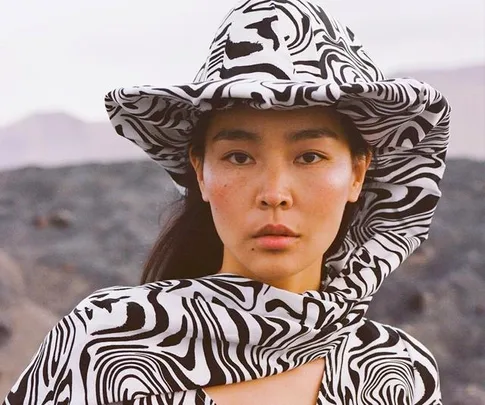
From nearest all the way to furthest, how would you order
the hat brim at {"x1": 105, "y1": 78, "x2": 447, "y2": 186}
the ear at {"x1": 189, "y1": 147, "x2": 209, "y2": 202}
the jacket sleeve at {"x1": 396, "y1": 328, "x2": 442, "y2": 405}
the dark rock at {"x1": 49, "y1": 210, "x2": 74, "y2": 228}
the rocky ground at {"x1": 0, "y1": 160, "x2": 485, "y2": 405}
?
1. the hat brim at {"x1": 105, "y1": 78, "x2": 447, "y2": 186}
2. the ear at {"x1": 189, "y1": 147, "x2": 209, "y2": 202}
3. the jacket sleeve at {"x1": 396, "y1": 328, "x2": 442, "y2": 405}
4. the rocky ground at {"x1": 0, "y1": 160, "x2": 485, "y2": 405}
5. the dark rock at {"x1": 49, "y1": 210, "x2": 74, "y2": 228}

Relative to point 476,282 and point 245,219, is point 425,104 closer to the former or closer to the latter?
point 245,219

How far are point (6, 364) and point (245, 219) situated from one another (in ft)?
14.9

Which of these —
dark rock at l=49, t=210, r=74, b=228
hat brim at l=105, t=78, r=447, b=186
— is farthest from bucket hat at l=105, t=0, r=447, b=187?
dark rock at l=49, t=210, r=74, b=228

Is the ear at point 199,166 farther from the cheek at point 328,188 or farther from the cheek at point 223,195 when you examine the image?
the cheek at point 328,188

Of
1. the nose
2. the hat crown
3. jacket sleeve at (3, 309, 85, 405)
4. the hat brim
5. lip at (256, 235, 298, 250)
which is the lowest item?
jacket sleeve at (3, 309, 85, 405)

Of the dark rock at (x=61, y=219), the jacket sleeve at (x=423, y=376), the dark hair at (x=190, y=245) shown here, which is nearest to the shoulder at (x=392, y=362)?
the jacket sleeve at (x=423, y=376)

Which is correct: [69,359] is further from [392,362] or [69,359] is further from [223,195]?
[392,362]

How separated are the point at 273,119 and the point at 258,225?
172mm

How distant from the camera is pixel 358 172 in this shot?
64.5 inches

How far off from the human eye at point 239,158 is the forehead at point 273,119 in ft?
0.14

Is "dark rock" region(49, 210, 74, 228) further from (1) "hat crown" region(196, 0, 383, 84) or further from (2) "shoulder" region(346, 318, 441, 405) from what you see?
(1) "hat crown" region(196, 0, 383, 84)

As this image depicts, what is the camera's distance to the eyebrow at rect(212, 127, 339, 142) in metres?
1.46

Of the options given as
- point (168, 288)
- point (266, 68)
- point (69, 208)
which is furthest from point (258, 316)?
point (69, 208)

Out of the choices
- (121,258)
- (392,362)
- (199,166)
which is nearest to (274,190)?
(199,166)
